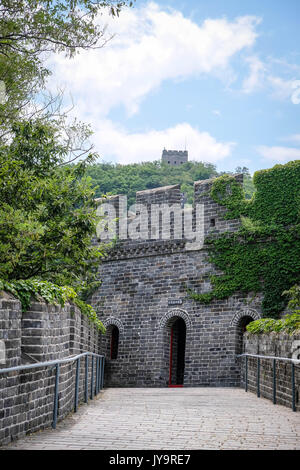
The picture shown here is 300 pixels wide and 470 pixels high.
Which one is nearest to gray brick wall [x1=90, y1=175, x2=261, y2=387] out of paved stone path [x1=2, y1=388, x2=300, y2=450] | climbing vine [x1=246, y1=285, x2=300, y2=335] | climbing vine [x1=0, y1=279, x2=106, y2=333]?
climbing vine [x1=246, y1=285, x2=300, y2=335]

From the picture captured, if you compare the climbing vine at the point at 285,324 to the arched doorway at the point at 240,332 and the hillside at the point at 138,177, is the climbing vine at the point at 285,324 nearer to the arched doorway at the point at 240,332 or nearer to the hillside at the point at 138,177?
the arched doorway at the point at 240,332

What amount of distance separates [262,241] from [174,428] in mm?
12730

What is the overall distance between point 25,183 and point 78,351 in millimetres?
3678

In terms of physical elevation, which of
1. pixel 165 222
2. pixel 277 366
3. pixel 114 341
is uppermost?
pixel 165 222

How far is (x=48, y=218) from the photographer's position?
550 inches

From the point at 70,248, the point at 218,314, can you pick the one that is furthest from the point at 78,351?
the point at 218,314

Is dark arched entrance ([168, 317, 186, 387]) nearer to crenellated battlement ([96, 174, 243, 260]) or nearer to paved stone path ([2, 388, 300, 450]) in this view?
crenellated battlement ([96, 174, 243, 260])

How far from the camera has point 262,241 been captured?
19.4 metres

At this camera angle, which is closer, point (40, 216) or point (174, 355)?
point (40, 216)

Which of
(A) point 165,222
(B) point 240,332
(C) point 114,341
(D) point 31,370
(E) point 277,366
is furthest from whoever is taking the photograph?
(C) point 114,341

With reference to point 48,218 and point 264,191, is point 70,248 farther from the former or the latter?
point 264,191

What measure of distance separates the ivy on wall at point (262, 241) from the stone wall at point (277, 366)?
194 inches

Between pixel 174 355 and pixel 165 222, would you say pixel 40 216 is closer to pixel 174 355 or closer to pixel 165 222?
pixel 165 222

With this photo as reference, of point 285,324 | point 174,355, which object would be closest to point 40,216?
point 285,324
